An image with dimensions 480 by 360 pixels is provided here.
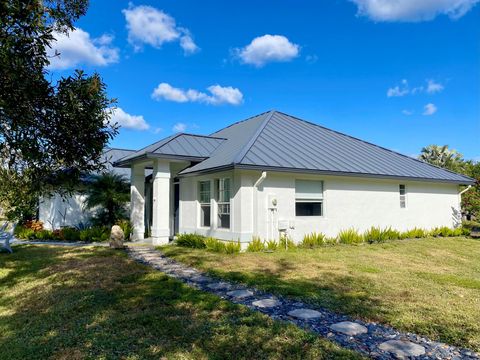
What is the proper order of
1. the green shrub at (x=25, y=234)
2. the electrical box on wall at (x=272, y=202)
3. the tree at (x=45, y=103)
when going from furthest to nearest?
the green shrub at (x=25, y=234), the electrical box on wall at (x=272, y=202), the tree at (x=45, y=103)

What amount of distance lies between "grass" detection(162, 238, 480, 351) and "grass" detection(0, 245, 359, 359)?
1.45 metres

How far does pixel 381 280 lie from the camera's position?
7375mm

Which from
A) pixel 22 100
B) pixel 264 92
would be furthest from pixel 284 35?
pixel 22 100

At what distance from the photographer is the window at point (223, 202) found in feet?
40.3

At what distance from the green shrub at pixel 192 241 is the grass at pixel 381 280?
22.5 inches

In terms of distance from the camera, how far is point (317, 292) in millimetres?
6355

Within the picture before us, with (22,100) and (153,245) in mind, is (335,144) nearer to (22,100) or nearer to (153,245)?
(153,245)

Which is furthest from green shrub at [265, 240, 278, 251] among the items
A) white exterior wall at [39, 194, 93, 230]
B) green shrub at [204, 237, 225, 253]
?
white exterior wall at [39, 194, 93, 230]

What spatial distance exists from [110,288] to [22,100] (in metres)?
4.35

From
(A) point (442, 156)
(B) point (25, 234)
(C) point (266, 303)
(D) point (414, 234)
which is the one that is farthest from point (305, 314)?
(A) point (442, 156)

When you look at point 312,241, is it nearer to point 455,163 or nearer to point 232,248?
point 232,248

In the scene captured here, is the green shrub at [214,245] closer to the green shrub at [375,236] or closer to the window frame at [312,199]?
the window frame at [312,199]

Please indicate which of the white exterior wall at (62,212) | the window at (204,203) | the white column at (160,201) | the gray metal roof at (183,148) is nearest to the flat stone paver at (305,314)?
the window at (204,203)

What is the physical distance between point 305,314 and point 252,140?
8.78m
